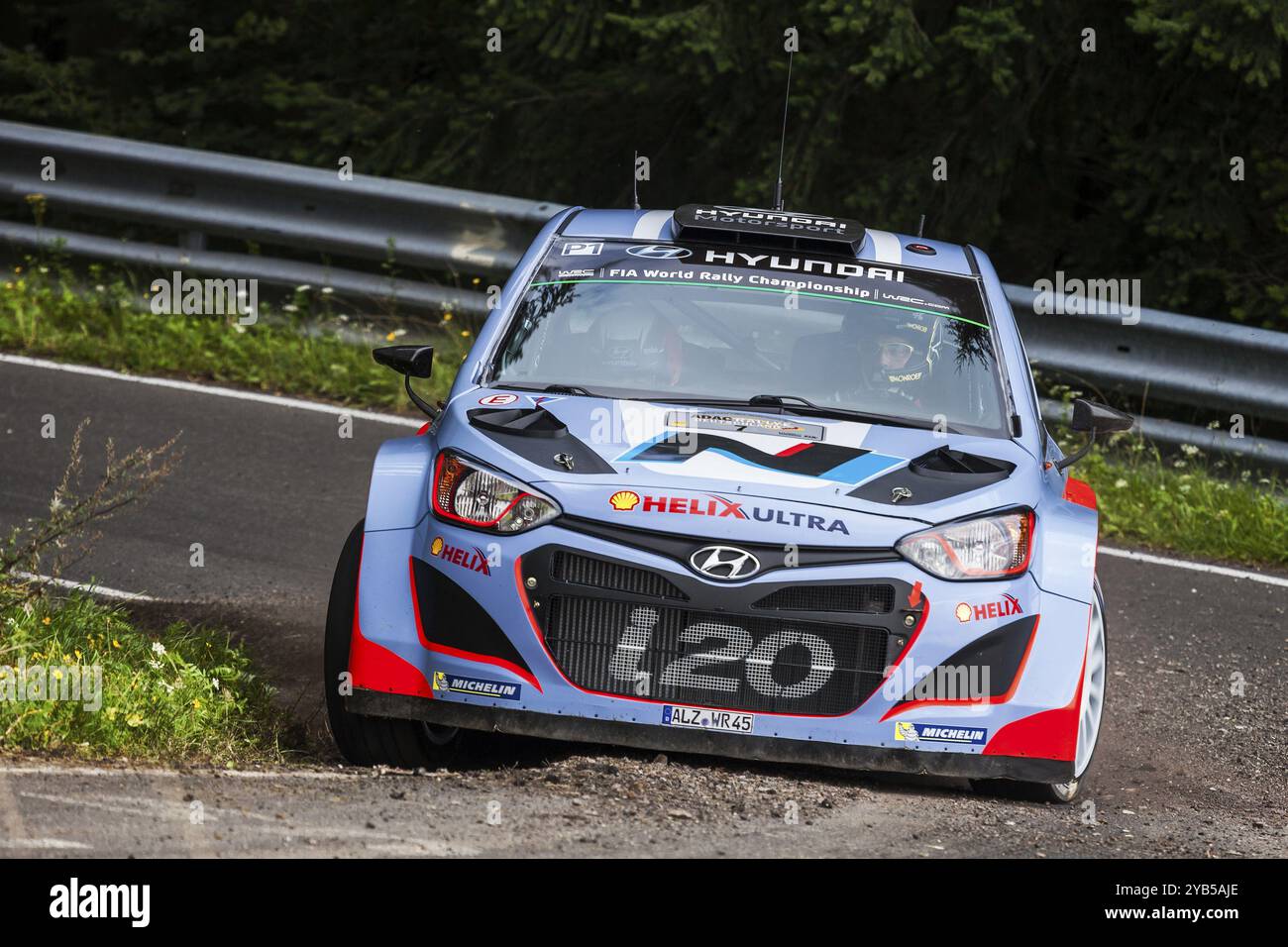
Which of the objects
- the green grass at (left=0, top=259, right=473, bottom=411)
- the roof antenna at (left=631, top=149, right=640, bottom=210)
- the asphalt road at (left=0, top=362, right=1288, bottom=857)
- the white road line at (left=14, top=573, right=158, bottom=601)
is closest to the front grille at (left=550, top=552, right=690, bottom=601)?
the asphalt road at (left=0, top=362, right=1288, bottom=857)

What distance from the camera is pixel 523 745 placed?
5711mm

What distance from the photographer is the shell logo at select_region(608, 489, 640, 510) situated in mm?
4680

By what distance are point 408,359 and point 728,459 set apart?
1421mm

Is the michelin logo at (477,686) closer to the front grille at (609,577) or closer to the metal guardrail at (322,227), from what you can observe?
the front grille at (609,577)

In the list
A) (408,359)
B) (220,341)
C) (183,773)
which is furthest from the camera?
(220,341)

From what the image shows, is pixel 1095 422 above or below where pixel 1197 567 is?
above

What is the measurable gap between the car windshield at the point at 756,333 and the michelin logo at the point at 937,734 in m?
1.09

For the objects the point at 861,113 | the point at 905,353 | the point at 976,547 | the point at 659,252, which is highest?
the point at 861,113

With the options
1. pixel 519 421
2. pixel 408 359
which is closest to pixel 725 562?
pixel 519 421

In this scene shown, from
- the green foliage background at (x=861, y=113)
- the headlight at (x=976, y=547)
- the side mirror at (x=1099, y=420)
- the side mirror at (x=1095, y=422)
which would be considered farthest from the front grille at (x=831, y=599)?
the green foliage background at (x=861, y=113)

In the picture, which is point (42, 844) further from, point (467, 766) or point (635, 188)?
point (635, 188)

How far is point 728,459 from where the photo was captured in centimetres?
486

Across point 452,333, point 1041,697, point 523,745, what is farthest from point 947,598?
point 452,333
